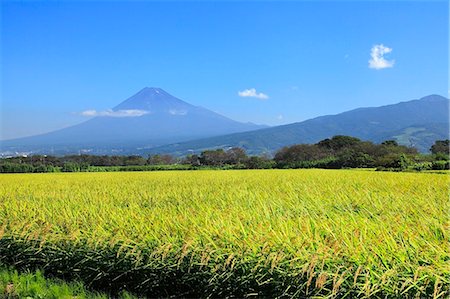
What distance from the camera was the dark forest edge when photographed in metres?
32.0

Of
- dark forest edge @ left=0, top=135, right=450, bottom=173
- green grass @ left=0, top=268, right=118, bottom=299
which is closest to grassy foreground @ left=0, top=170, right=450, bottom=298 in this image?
green grass @ left=0, top=268, right=118, bottom=299

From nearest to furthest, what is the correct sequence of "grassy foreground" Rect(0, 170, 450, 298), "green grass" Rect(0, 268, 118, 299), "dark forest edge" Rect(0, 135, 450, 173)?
1. "grassy foreground" Rect(0, 170, 450, 298)
2. "green grass" Rect(0, 268, 118, 299)
3. "dark forest edge" Rect(0, 135, 450, 173)

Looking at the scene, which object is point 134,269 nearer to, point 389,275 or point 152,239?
point 152,239

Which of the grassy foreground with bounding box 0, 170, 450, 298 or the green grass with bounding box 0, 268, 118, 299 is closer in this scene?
the grassy foreground with bounding box 0, 170, 450, 298

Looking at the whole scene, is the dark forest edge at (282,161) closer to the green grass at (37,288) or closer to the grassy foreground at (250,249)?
the grassy foreground at (250,249)

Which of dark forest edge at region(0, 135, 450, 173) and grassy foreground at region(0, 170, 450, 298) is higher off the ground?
grassy foreground at region(0, 170, 450, 298)

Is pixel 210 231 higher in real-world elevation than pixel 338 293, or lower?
higher

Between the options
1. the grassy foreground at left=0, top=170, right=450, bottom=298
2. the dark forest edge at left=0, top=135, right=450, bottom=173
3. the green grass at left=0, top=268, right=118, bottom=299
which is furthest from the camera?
the dark forest edge at left=0, top=135, right=450, bottom=173

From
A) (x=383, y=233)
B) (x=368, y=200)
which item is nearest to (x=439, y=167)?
(x=368, y=200)

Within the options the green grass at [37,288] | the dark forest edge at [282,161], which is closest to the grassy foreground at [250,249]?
the green grass at [37,288]

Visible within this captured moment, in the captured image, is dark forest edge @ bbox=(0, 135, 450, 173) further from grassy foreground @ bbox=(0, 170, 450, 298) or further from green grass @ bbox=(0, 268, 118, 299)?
green grass @ bbox=(0, 268, 118, 299)

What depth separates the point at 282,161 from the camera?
44.3 m

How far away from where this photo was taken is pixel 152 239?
3.97 meters

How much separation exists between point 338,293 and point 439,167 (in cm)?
2657
